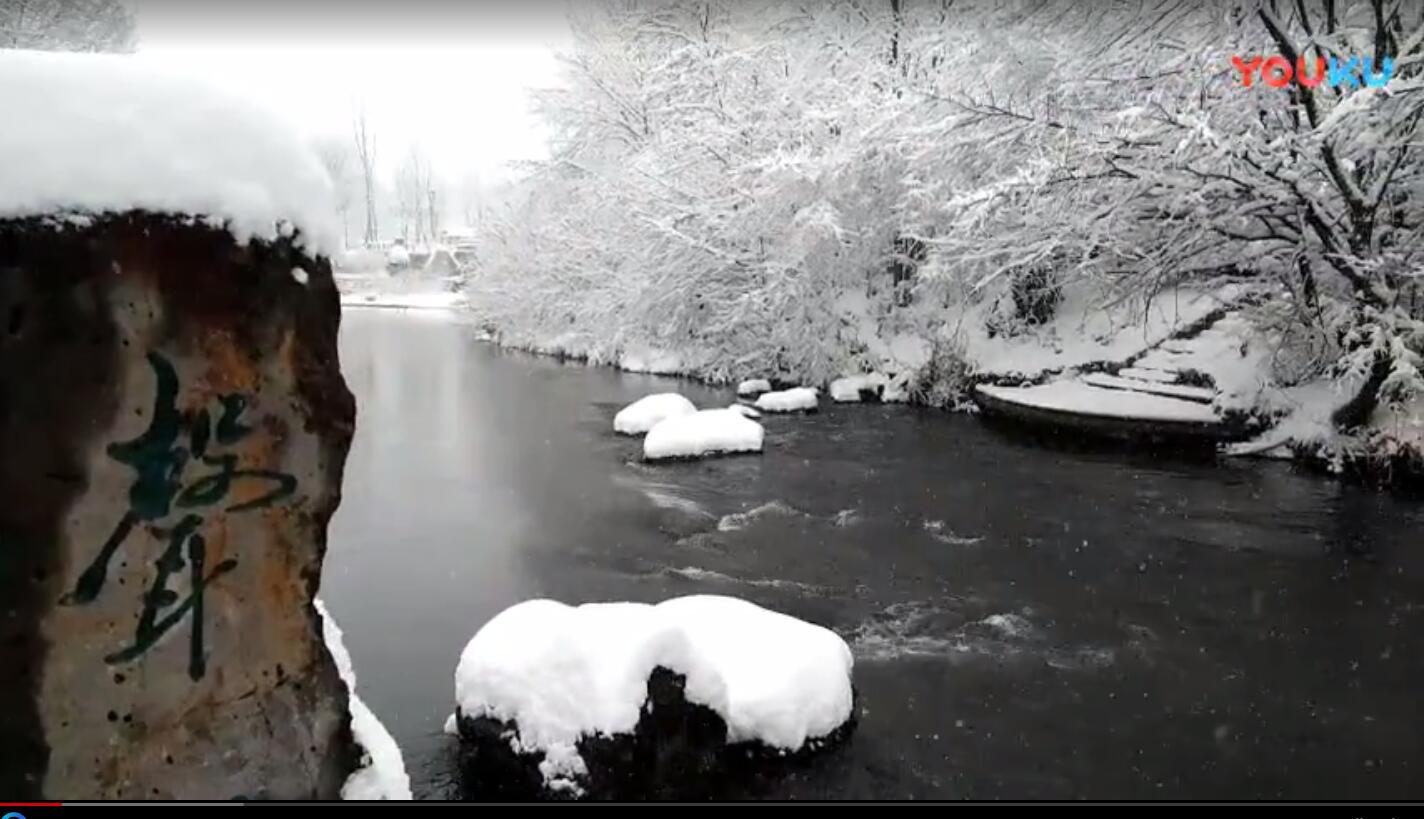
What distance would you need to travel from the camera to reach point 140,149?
7.51 feet

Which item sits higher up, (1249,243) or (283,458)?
(1249,243)

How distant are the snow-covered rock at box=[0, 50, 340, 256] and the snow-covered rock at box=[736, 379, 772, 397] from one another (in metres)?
14.1

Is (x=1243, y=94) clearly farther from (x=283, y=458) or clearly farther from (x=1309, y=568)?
(x=283, y=458)

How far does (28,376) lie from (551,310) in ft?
72.6

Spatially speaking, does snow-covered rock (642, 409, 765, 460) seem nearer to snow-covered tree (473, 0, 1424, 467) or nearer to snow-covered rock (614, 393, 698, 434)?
snow-covered rock (614, 393, 698, 434)

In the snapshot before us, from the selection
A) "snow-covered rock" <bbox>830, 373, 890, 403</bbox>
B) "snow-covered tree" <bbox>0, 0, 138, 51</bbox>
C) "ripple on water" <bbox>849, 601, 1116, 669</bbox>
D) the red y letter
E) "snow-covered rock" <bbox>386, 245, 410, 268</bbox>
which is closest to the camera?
"ripple on water" <bbox>849, 601, 1116, 669</bbox>

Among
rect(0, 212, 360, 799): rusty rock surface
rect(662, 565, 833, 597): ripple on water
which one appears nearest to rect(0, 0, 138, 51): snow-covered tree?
rect(662, 565, 833, 597): ripple on water

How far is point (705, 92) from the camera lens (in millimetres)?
20375

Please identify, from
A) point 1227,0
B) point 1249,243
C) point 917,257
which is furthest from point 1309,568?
point 917,257

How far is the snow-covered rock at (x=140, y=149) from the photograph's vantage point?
2.19 meters

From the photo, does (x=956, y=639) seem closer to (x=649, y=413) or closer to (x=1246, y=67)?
(x=649, y=413)

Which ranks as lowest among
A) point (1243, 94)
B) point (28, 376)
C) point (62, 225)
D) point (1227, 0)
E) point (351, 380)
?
point (351, 380)

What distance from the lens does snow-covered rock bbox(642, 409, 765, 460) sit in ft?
37.6

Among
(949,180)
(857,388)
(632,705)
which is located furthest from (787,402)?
(632,705)
